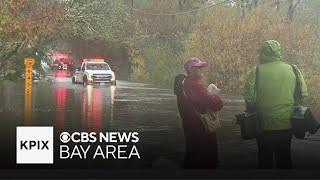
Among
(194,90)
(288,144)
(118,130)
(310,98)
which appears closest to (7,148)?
(118,130)

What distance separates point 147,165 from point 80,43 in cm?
161

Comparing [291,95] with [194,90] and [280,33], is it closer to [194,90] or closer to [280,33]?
[194,90]

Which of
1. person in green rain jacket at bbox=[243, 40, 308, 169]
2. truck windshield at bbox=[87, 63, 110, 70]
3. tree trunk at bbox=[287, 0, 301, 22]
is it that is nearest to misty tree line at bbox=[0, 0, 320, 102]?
tree trunk at bbox=[287, 0, 301, 22]

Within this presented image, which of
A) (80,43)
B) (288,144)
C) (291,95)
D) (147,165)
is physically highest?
(80,43)

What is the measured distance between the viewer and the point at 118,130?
20.7ft

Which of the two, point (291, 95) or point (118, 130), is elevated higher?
point (291, 95)

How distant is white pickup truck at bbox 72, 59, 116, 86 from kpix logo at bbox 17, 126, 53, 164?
0.89 metres

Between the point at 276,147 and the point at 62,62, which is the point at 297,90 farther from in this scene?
the point at 62,62

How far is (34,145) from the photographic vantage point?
6.04m

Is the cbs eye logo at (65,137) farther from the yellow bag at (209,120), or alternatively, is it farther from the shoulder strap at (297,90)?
the shoulder strap at (297,90)

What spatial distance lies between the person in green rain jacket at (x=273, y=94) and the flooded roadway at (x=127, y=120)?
100 centimetres

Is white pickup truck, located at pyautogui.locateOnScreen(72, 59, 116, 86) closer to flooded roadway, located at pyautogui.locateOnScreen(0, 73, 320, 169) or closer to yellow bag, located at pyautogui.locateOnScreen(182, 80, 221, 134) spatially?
flooded roadway, located at pyautogui.locateOnScreen(0, 73, 320, 169)

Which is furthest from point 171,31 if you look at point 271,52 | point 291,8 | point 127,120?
point 271,52

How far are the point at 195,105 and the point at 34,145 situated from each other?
74.4 inches
